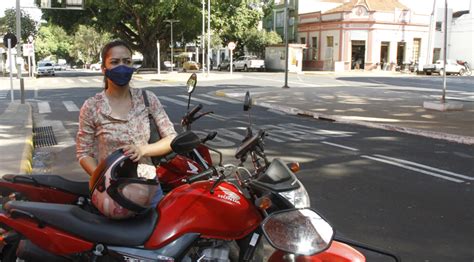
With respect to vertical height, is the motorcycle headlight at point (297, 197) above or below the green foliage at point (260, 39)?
below

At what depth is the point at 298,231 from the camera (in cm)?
233

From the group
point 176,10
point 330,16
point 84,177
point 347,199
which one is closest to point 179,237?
point 347,199

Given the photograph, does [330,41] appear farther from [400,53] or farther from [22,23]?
[22,23]

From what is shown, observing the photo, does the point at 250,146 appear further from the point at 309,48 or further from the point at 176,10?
the point at 309,48

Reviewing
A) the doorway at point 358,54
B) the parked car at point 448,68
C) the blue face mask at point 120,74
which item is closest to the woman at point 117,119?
the blue face mask at point 120,74

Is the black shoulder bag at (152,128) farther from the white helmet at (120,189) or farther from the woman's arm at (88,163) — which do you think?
the white helmet at (120,189)

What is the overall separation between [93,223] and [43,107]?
15.9 m

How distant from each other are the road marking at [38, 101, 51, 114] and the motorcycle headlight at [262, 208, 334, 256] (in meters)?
15.1

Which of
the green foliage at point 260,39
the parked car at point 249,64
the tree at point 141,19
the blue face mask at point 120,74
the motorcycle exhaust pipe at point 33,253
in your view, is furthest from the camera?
the green foliage at point 260,39

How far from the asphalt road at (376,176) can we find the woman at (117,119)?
2432 millimetres

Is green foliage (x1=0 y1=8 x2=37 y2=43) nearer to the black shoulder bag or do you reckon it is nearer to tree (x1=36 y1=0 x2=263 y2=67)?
tree (x1=36 y1=0 x2=263 y2=67)

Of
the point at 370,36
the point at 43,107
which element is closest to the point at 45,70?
the point at 43,107

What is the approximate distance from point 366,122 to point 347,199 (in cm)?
763

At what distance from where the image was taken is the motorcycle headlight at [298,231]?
2.29m
